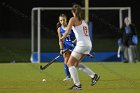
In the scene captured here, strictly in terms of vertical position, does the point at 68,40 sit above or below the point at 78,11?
below

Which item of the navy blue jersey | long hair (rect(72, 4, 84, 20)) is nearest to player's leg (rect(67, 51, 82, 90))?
long hair (rect(72, 4, 84, 20))

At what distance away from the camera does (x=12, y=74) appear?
56.9ft

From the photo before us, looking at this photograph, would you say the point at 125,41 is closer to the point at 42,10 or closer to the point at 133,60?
the point at 133,60

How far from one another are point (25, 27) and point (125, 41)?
1735 cm

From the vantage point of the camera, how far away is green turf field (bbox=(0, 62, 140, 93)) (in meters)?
13.1

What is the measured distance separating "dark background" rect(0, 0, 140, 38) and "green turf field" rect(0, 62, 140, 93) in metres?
18.4

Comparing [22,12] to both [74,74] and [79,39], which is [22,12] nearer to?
[79,39]

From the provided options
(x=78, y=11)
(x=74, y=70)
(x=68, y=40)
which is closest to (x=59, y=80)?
(x=68, y=40)

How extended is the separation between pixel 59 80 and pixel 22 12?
81.1 ft

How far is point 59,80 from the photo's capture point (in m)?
15.5

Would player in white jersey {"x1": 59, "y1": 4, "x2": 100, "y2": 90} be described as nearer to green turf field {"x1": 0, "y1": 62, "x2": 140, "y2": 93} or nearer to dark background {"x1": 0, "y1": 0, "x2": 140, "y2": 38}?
green turf field {"x1": 0, "y1": 62, "x2": 140, "y2": 93}

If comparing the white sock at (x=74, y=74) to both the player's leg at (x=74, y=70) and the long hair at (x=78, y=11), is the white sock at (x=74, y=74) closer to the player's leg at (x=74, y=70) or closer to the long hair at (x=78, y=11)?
the player's leg at (x=74, y=70)

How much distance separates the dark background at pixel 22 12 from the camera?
127ft

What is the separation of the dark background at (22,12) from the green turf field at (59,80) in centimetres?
1839
